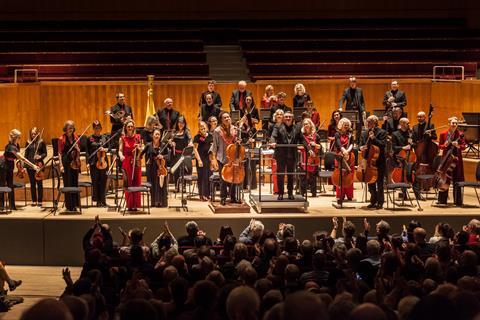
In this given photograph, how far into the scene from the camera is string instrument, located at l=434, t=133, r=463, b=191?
11.9 m

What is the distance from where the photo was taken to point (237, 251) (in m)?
7.38

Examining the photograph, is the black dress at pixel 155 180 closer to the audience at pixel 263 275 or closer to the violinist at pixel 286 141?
the violinist at pixel 286 141

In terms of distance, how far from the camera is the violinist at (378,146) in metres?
11.6

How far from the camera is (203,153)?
12531mm

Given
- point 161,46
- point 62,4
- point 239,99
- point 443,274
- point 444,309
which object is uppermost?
point 62,4

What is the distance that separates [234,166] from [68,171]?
7.94 feet

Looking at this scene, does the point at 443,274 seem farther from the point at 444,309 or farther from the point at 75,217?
the point at 75,217

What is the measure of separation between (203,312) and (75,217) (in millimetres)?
7207

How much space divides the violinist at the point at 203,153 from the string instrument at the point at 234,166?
3.24 feet

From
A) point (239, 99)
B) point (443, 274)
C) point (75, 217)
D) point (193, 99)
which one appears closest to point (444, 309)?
point (443, 274)

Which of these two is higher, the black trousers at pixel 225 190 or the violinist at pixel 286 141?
the violinist at pixel 286 141

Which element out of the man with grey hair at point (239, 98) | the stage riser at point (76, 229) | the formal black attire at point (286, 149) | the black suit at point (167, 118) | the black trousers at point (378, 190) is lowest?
the stage riser at point (76, 229)

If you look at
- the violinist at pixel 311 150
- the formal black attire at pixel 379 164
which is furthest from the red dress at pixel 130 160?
the formal black attire at pixel 379 164

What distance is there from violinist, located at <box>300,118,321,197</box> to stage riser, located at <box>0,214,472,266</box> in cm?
77
